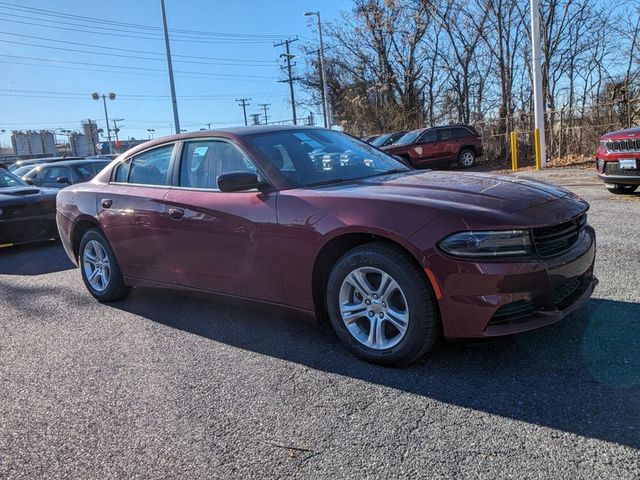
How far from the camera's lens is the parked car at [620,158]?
25.9 feet

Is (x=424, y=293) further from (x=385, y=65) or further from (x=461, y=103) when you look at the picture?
(x=385, y=65)

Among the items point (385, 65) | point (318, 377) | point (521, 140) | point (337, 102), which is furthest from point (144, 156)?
point (337, 102)

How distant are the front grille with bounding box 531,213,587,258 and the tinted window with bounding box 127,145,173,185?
2.99 m

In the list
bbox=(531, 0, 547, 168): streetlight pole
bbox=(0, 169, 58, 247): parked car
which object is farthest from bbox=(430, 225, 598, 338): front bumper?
bbox=(531, 0, 547, 168): streetlight pole

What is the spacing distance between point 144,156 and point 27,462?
3001mm

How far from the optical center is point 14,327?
15.5 feet

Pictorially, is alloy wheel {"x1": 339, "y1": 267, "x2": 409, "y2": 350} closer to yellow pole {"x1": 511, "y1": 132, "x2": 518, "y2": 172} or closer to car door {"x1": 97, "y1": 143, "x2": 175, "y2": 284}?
car door {"x1": 97, "y1": 143, "x2": 175, "y2": 284}

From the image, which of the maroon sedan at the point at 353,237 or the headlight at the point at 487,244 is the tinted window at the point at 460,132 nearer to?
the maroon sedan at the point at 353,237

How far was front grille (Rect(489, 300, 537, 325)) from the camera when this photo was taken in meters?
2.95

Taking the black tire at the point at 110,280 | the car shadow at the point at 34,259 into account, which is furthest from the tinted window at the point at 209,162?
the car shadow at the point at 34,259

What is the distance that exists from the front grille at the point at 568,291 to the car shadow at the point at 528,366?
318mm

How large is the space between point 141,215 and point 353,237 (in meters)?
2.10

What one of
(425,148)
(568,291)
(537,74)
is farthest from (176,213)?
(425,148)

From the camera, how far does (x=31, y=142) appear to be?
3531 inches
